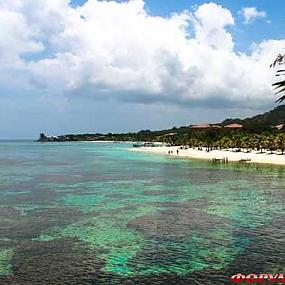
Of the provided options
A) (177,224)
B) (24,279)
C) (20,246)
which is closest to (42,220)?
(20,246)

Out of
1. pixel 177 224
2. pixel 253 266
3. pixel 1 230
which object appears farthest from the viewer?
pixel 177 224

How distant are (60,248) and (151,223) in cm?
710

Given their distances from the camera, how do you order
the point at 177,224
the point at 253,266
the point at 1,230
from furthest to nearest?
the point at 177,224 < the point at 1,230 < the point at 253,266

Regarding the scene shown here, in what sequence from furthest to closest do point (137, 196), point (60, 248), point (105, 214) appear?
point (137, 196) < point (105, 214) < point (60, 248)

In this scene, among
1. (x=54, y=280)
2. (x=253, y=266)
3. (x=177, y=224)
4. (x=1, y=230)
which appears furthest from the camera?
(x=177, y=224)

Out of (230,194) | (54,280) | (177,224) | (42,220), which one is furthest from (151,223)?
(230,194)

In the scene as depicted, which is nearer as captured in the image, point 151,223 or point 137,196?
point 151,223

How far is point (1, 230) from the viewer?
2252 cm

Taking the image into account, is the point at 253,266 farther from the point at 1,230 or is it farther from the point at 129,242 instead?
the point at 1,230

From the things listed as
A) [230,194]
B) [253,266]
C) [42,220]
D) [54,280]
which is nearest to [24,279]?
[54,280]

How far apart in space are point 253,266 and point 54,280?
7.29 meters

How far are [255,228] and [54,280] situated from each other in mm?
12009

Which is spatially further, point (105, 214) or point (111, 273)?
point (105, 214)

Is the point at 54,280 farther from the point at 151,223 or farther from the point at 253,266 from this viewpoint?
the point at 151,223
